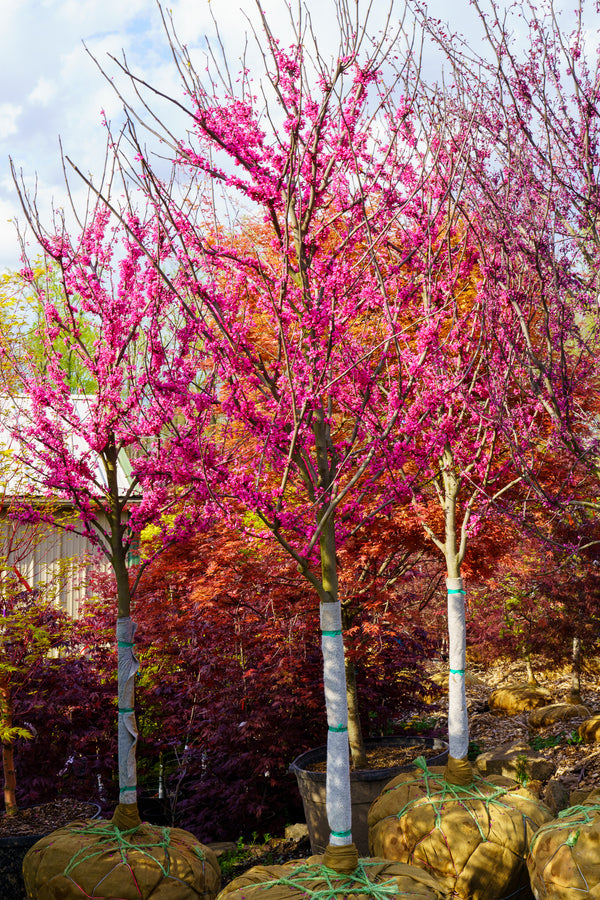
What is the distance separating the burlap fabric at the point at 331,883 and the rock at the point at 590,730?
4706mm

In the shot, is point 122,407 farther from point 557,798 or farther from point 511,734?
point 511,734

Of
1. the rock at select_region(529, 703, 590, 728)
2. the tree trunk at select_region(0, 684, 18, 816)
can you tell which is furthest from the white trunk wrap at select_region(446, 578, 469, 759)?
the rock at select_region(529, 703, 590, 728)

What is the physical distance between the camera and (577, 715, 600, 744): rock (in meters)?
7.66

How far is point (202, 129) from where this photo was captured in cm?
409

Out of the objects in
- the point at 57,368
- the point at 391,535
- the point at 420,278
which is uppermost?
the point at 420,278

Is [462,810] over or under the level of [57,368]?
under

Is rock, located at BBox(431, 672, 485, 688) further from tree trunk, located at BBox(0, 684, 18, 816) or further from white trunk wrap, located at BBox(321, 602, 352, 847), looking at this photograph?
white trunk wrap, located at BBox(321, 602, 352, 847)

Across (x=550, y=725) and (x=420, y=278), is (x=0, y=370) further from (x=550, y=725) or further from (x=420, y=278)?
(x=550, y=725)

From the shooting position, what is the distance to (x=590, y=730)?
25.3 feet

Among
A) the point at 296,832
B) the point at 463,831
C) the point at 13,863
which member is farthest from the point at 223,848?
the point at 463,831

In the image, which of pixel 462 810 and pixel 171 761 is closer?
pixel 462 810

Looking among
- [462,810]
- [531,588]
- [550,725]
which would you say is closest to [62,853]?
[462,810]

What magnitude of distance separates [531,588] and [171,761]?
496 cm

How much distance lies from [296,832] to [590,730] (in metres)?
3.62
